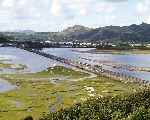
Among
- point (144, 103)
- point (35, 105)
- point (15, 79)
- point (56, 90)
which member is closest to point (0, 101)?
point (35, 105)

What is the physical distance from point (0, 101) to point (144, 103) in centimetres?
5875

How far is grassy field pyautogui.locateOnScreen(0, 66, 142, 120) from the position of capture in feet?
347

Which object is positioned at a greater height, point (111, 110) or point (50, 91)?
point (111, 110)

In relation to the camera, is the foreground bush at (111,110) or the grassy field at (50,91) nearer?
the foreground bush at (111,110)

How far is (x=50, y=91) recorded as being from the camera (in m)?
136

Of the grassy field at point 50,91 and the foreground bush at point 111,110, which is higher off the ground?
the foreground bush at point 111,110

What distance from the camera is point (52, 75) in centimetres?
18262

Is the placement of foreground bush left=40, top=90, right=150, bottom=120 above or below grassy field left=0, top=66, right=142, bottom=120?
above

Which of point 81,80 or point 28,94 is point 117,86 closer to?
point 81,80

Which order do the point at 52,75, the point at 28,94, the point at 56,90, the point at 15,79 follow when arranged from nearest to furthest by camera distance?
the point at 28,94, the point at 56,90, the point at 15,79, the point at 52,75

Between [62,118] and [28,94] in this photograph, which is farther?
[28,94]

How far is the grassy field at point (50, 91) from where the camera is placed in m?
106

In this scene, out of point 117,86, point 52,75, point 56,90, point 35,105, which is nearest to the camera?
point 35,105

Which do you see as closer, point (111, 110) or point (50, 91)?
point (111, 110)
